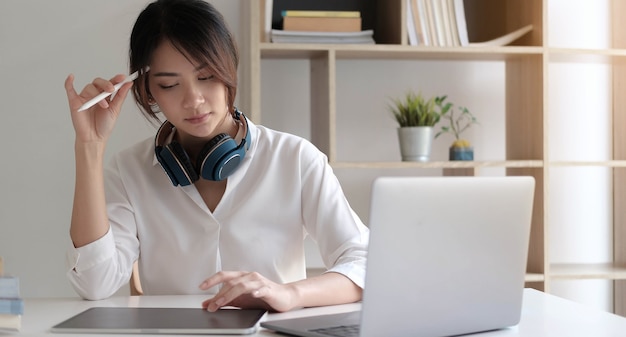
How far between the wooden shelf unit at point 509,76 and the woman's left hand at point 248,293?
1.41m

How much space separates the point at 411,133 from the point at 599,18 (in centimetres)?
105

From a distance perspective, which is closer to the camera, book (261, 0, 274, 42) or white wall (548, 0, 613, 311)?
book (261, 0, 274, 42)

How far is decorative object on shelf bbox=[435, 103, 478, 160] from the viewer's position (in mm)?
3016

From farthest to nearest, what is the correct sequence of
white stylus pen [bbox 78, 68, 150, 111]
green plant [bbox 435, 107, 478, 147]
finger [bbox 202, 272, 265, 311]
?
green plant [bbox 435, 107, 478, 147] < white stylus pen [bbox 78, 68, 150, 111] < finger [bbox 202, 272, 265, 311]

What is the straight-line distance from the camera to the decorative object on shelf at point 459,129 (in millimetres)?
3016

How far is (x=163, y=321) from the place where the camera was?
4.33 feet

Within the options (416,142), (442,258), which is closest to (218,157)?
(442,258)

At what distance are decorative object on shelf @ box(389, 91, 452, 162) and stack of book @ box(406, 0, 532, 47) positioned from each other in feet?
0.65

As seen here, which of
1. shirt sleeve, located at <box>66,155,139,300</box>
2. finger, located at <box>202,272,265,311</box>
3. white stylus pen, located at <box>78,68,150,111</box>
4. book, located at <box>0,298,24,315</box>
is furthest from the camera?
shirt sleeve, located at <box>66,155,139,300</box>

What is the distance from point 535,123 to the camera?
304 centimetres

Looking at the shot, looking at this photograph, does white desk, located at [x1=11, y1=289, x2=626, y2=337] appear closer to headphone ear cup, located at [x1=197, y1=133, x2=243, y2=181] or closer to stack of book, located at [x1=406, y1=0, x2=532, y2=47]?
headphone ear cup, located at [x1=197, y1=133, x2=243, y2=181]

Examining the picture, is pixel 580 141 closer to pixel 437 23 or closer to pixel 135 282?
pixel 437 23

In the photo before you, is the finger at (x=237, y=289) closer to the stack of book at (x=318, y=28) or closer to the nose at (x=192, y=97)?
the nose at (x=192, y=97)

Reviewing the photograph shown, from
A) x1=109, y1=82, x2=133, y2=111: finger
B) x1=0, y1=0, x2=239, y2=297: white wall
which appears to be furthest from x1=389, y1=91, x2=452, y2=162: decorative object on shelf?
Answer: x1=109, y1=82, x2=133, y2=111: finger
